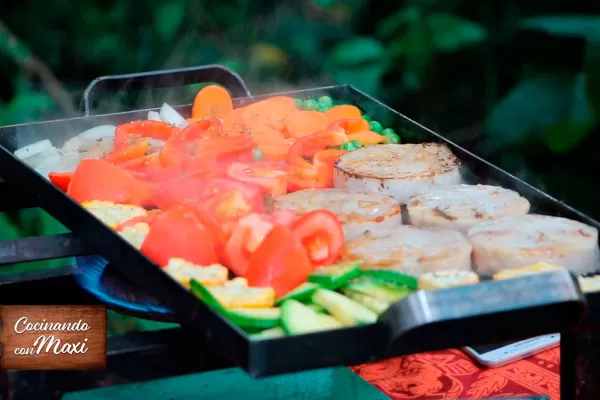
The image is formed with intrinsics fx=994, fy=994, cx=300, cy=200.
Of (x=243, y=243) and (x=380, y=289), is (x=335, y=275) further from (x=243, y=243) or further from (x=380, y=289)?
(x=243, y=243)

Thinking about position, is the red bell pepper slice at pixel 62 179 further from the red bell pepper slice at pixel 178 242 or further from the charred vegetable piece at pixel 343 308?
the charred vegetable piece at pixel 343 308

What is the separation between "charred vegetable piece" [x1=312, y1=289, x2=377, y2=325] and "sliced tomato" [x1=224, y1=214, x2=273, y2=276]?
0.23 metres

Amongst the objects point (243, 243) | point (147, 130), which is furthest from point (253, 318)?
point (147, 130)

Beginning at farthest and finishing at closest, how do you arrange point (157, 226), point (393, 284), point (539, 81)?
point (539, 81), point (157, 226), point (393, 284)

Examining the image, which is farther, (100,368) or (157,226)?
(157,226)

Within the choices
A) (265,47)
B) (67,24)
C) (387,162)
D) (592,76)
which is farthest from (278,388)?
(67,24)

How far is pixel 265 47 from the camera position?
4.46m

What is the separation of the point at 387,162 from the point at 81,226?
2.84 feet

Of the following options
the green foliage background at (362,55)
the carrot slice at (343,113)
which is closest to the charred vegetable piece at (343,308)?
the carrot slice at (343,113)

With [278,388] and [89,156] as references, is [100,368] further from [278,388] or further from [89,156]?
[89,156]

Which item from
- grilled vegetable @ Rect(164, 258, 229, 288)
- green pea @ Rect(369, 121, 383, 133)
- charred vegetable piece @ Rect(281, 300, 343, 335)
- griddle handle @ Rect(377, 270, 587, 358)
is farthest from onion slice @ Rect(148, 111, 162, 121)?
griddle handle @ Rect(377, 270, 587, 358)

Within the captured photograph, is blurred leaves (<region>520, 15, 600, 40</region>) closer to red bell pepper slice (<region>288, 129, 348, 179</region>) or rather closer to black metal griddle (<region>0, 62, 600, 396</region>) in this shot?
red bell pepper slice (<region>288, 129, 348, 179</region>)

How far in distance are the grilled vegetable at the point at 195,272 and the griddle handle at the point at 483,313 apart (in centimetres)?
42

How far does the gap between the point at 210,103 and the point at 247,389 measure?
96 cm
